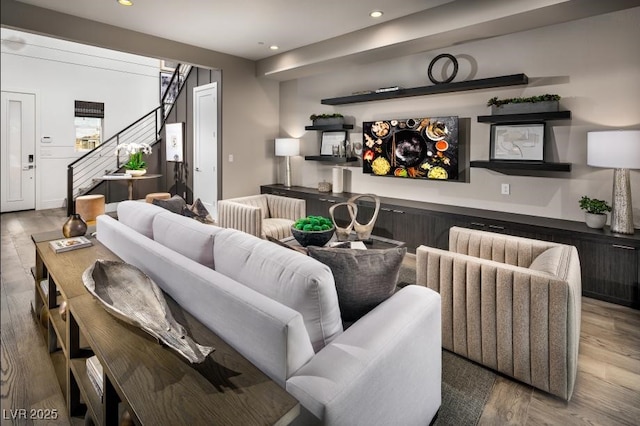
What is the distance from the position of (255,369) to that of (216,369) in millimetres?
127

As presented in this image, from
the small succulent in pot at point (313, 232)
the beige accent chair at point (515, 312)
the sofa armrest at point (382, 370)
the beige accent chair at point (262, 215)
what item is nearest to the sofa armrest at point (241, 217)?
the beige accent chair at point (262, 215)

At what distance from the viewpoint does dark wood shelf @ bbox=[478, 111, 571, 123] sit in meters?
3.50

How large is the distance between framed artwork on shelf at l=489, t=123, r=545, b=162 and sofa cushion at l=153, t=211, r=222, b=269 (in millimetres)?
3075

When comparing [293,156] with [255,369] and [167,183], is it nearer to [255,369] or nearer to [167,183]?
[167,183]

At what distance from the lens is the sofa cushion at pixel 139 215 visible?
2521 millimetres

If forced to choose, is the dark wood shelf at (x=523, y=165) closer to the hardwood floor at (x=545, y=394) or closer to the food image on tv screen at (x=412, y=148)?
the food image on tv screen at (x=412, y=148)

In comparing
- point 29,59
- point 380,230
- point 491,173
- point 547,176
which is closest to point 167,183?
point 29,59

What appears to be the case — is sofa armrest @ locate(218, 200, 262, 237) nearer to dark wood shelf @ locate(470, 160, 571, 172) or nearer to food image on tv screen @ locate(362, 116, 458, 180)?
food image on tv screen @ locate(362, 116, 458, 180)

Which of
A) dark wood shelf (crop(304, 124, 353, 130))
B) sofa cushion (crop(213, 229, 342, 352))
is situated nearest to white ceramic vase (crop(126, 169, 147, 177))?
dark wood shelf (crop(304, 124, 353, 130))

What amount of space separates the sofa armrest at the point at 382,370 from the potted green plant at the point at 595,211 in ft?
7.74

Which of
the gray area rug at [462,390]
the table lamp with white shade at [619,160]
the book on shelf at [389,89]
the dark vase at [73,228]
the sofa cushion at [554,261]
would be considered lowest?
the gray area rug at [462,390]

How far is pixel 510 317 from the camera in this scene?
82.2 inches

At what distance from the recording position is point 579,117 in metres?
3.53

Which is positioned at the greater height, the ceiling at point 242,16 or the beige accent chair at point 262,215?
the ceiling at point 242,16
